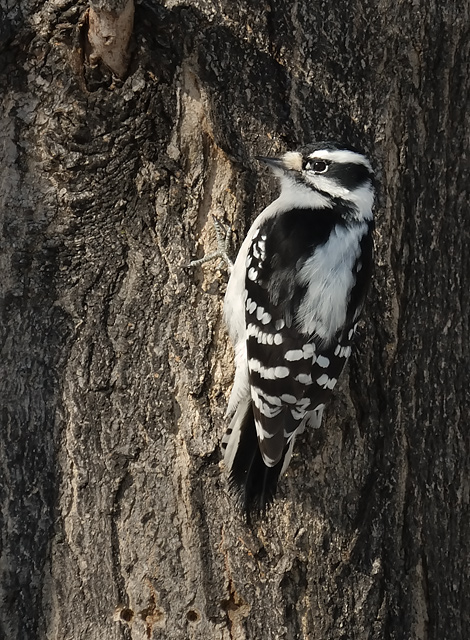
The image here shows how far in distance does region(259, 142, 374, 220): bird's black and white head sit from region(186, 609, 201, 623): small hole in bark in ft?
5.05

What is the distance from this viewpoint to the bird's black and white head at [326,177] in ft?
10.0

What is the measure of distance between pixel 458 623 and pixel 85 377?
172 cm

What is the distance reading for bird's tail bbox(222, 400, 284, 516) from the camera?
299 centimetres

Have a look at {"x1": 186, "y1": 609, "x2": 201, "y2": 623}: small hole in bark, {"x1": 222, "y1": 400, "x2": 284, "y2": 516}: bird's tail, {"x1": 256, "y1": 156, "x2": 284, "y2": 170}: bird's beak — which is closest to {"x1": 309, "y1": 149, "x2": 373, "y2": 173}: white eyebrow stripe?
{"x1": 256, "y1": 156, "x2": 284, "y2": 170}: bird's beak

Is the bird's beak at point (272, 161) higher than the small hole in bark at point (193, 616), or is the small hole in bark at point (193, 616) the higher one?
the bird's beak at point (272, 161)

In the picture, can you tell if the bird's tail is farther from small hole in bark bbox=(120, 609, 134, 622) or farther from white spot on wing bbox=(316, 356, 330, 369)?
small hole in bark bbox=(120, 609, 134, 622)

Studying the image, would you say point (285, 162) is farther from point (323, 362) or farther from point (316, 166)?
point (323, 362)

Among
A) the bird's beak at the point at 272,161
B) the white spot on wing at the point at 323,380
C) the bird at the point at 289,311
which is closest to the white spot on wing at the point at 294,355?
the bird at the point at 289,311

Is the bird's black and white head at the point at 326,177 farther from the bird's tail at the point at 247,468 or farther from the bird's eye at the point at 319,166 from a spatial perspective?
the bird's tail at the point at 247,468

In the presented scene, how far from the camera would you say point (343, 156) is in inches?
120

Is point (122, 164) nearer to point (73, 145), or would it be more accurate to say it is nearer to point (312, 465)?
point (73, 145)

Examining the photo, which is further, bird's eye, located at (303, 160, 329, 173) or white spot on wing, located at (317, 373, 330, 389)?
bird's eye, located at (303, 160, 329, 173)

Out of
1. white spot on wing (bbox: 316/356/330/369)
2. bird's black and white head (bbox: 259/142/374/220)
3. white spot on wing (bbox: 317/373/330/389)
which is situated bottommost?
white spot on wing (bbox: 317/373/330/389)

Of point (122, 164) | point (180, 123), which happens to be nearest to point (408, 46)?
point (180, 123)
